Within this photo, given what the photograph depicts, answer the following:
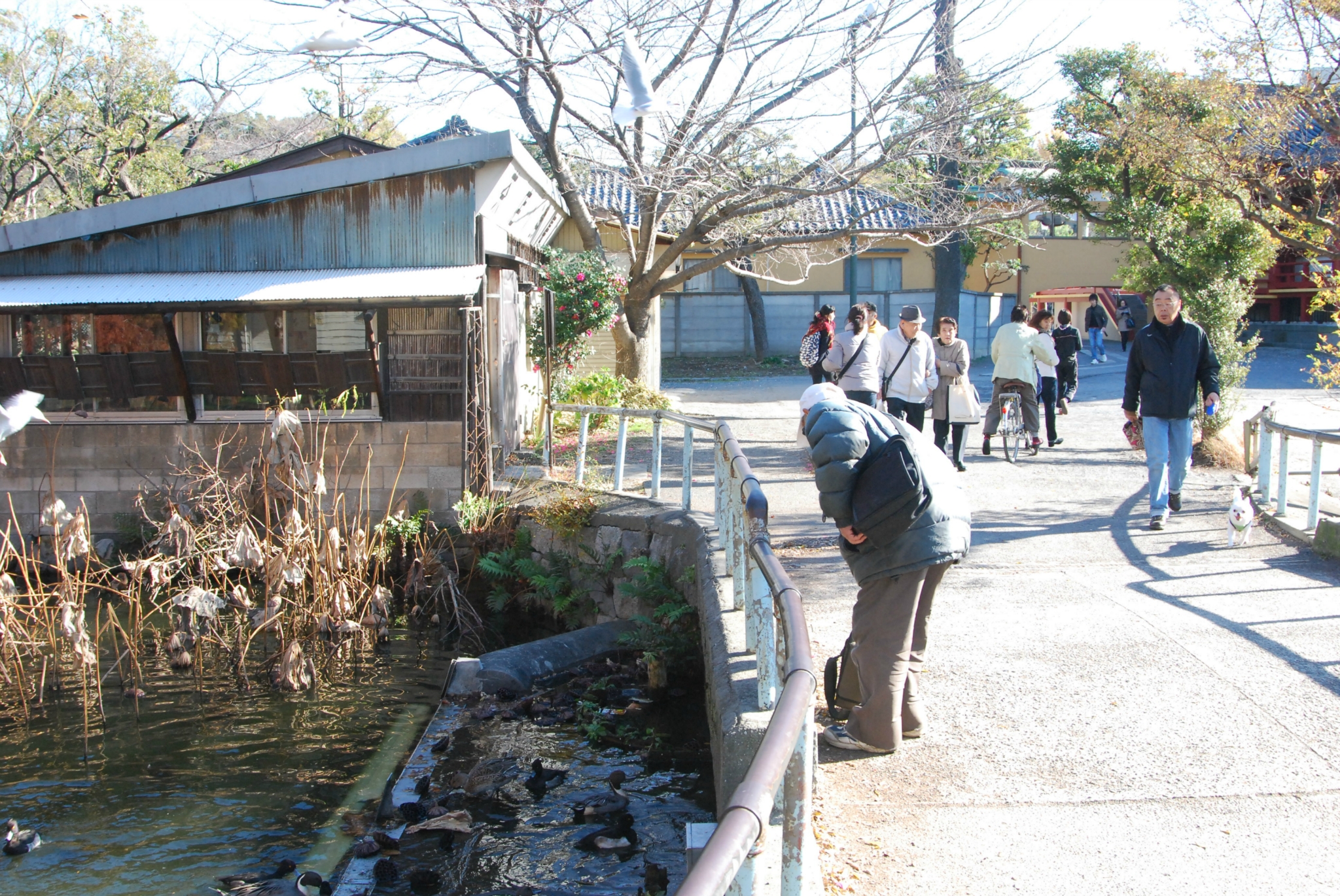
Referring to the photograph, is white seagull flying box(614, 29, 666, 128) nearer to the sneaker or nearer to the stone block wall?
the stone block wall

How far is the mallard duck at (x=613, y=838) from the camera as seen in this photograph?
554cm

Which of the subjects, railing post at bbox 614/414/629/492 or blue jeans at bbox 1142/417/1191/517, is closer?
blue jeans at bbox 1142/417/1191/517

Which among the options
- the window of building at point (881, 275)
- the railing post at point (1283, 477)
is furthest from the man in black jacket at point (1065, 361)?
the window of building at point (881, 275)

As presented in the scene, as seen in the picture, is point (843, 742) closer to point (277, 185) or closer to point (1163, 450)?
point (1163, 450)

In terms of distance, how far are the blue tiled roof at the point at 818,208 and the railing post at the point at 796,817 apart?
10.7m

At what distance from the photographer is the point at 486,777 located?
634 cm

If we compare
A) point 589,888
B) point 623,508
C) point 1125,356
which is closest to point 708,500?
point 623,508

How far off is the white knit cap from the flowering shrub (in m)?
10.5

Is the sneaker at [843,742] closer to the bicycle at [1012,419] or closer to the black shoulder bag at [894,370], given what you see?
the black shoulder bag at [894,370]

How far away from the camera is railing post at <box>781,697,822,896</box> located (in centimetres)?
256

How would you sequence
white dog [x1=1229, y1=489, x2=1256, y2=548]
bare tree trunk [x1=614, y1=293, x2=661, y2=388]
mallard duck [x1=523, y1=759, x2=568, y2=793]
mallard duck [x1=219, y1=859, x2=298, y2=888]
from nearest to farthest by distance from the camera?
mallard duck [x1=219, y1=859, x2=298, y2=888] < mallard duck [x1=523, y1=759, x2=568, y2=793] < white dog [x1=1229, y1=489, x2=1256, y2=548] < bare tree trunk [x1=614, y1=293, x2=661, y2=388]

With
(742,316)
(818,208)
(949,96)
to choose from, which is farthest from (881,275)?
(949,96)

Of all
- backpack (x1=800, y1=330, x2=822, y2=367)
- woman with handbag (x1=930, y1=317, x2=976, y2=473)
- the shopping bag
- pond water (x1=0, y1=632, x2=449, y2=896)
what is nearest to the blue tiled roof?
backpack (x1=800, y1=330, x2=822, y2=367)

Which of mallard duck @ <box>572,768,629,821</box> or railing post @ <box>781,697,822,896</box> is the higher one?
railing post @ <box>781,697,822,896</box>
